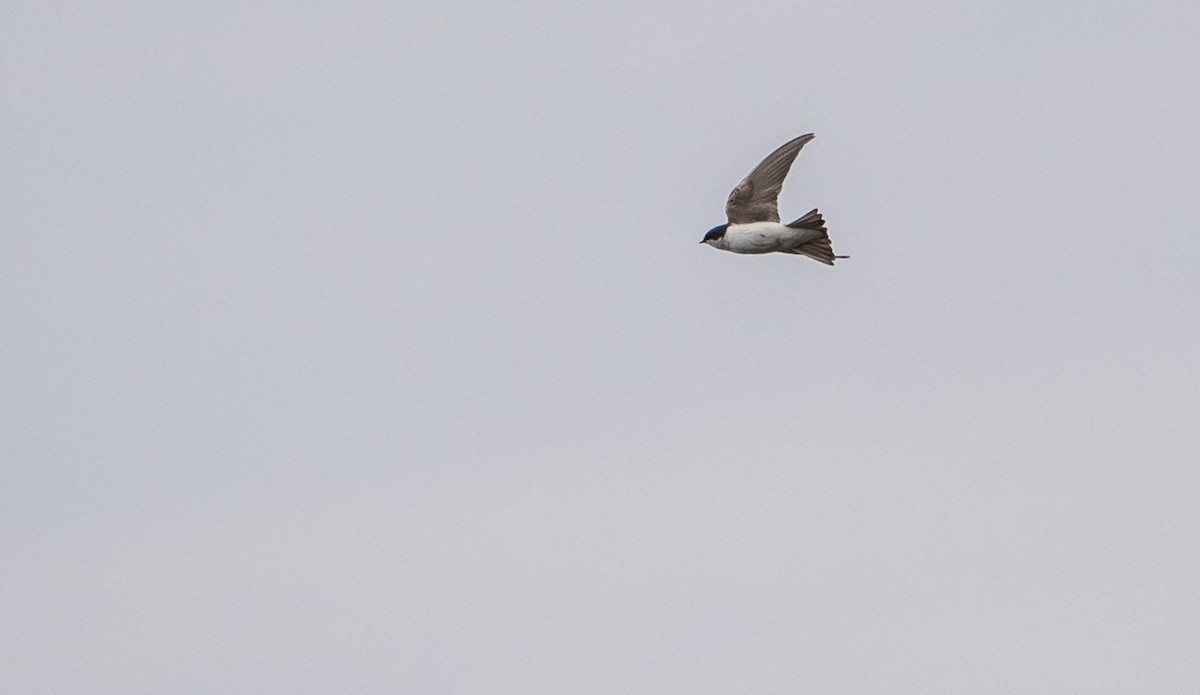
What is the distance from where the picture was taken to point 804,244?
29156 millimetres

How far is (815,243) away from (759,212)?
Answer: 72.7 inches

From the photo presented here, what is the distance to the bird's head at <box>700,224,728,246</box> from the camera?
30844 millimetres

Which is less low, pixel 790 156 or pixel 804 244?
pixel 790 156

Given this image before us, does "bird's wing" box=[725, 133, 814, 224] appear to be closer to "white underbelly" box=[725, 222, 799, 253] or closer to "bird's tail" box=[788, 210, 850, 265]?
"white underbelly" box=[725, 222, 799, 253]

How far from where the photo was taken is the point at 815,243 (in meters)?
29.0

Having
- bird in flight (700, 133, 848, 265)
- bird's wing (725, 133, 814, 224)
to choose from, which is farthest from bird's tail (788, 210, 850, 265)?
bird's wing (725, 133, 814, 224)

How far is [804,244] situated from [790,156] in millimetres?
2315

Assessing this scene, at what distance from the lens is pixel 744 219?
1206 inches

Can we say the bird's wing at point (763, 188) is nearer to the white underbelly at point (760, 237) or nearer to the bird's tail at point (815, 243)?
the white underbelly at point (760, 237)

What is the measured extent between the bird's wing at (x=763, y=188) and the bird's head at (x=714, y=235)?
0.76 ft

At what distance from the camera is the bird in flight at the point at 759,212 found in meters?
29.7

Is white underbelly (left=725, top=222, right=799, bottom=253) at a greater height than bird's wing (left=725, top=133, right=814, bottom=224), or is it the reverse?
bird's wing (left=725, top=133, right=814, bottom=224)

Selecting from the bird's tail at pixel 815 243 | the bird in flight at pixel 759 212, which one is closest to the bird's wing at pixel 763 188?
the bird in flight at pixel 759 212

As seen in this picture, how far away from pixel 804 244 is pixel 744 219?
5.78ft
